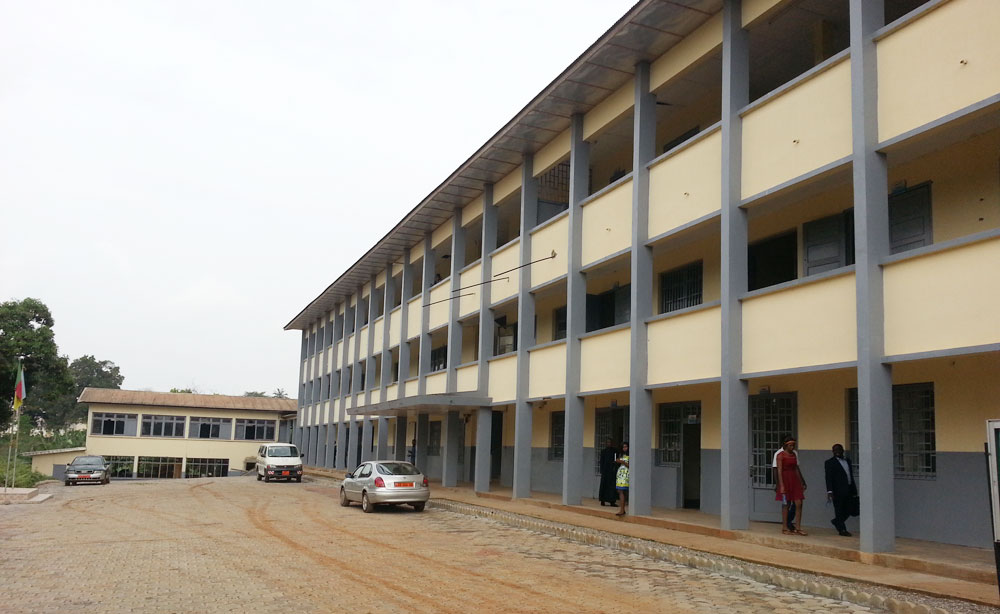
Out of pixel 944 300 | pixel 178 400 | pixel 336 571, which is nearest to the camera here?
pixel 944 300

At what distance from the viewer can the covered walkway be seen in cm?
1020

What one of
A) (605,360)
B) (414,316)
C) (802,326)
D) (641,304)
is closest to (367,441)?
(414,316)

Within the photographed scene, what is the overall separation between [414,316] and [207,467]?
117 ft

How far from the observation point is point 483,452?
87.4 ft

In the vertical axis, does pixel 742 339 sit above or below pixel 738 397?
above

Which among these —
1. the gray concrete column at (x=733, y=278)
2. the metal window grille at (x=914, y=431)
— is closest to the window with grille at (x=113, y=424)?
the gray concrete column at (x=733, y=278)

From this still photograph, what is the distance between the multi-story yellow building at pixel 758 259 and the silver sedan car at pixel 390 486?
9.44 feet

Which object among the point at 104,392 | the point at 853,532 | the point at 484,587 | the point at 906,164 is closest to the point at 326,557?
the point at 484,587

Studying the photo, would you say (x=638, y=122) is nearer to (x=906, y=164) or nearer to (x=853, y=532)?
(x=906, y=164)

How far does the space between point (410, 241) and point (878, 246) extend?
24.7 m

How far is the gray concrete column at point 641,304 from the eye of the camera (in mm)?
17891

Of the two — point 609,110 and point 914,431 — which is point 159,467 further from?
point 914,431

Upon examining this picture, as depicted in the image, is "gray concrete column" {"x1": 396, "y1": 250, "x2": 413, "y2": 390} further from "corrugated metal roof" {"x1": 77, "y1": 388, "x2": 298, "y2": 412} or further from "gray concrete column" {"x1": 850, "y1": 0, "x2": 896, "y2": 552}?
"corrugated metal roof" {"x1": 77, "y1": 388, "x2": 298, "y2": 412}

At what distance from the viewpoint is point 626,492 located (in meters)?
18.7
